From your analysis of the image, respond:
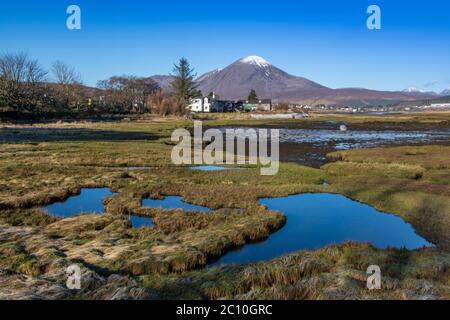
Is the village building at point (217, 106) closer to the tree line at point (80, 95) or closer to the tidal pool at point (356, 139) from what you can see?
the tree line at point (80, 95)

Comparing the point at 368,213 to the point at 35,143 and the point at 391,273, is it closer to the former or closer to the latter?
the point at 391,273

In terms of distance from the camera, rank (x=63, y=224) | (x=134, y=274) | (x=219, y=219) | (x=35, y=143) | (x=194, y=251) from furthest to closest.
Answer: (x=35, y=143) < (x=219, y=219) < (x=63, y=224) < (x=194, y=251) < (x=134, y=274)

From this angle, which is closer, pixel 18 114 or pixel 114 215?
pixel 114 215

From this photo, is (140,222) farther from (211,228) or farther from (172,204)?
(172,204)

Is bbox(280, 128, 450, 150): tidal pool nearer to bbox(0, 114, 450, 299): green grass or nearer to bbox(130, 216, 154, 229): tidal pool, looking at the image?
bbox(0, 114, 450, 299): green grass

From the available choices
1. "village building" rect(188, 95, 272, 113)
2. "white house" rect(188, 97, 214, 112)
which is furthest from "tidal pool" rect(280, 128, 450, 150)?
"white house" rect(188, 97, 214, 112)

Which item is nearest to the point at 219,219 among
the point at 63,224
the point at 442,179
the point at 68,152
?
the point at 63,224

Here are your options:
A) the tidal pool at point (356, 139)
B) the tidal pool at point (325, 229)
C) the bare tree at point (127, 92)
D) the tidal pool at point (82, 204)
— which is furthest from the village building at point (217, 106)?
the tidal pool at point (325, 229)
